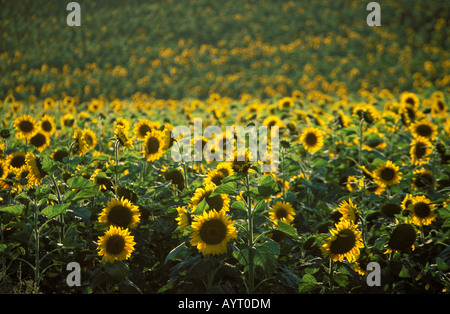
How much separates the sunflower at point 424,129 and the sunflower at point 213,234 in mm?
2736

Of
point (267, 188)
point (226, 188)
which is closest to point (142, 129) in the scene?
point (226, 188)

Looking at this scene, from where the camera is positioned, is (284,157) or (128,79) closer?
(284,157)

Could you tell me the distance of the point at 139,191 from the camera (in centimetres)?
312

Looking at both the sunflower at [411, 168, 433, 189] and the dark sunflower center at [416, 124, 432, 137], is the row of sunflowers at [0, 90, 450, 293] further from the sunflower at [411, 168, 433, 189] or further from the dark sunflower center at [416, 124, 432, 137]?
the dark sunflower center at [416, 124, 432, 137]

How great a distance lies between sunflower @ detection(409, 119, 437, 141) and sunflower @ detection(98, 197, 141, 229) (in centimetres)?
299

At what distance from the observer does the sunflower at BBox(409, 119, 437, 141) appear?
4.10 meters

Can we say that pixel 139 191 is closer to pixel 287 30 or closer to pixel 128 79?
pixel 128 79

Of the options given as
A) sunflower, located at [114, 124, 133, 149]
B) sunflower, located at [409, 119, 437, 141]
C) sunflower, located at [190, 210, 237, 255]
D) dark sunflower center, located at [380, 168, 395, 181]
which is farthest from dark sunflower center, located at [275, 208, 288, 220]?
sunflower, located at [409, 119, 437, 141]

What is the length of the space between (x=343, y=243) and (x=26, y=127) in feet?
10.0

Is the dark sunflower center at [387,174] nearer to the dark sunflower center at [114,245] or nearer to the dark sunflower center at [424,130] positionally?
the dark sunflower center at [424,130]

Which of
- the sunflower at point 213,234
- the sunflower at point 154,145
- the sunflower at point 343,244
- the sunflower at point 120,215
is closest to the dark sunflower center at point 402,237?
the sunflower at point 343,244

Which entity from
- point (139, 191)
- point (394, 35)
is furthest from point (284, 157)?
point (394, 35)

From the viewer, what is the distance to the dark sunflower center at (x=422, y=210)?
2773 mm

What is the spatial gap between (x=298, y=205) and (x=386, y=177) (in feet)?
2.87
